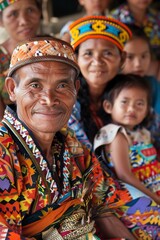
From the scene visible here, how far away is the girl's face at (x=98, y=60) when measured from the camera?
310 centimetres

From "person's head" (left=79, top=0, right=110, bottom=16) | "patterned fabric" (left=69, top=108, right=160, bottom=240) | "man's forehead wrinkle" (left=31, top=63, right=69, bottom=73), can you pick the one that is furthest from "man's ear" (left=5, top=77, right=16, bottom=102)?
"person's head" (left=79, top=0, right=110, bottom=16)

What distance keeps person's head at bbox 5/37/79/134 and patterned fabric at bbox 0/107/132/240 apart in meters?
0.08

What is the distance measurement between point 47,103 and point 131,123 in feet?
3.72

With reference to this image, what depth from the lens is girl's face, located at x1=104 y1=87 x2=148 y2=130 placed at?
10.0 feet

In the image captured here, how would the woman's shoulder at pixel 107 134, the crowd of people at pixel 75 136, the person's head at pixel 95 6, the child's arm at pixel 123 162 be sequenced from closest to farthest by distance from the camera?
the crowd of people at pixel 75 136, the child's arm at pixel 123 162, the woman's shoulder at pixel 107 134, the person's head at pixel 95 6

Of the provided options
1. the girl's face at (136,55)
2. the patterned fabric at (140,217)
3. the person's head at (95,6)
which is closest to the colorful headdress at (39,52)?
the patterned fabric at (140,217)

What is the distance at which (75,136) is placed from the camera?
2498mm

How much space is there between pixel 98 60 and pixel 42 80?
1074mm

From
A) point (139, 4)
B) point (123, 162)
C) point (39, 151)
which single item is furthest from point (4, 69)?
point (139, 4)

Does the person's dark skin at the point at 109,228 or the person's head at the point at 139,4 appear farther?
the person's head at the point at 139,4

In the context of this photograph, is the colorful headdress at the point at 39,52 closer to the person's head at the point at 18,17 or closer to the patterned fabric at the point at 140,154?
the patterned fabric at the point at 140,154

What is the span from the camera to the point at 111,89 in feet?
10.4

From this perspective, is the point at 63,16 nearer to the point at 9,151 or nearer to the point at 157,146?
the point at 157,146

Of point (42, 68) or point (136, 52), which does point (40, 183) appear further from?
point (136, 52)
